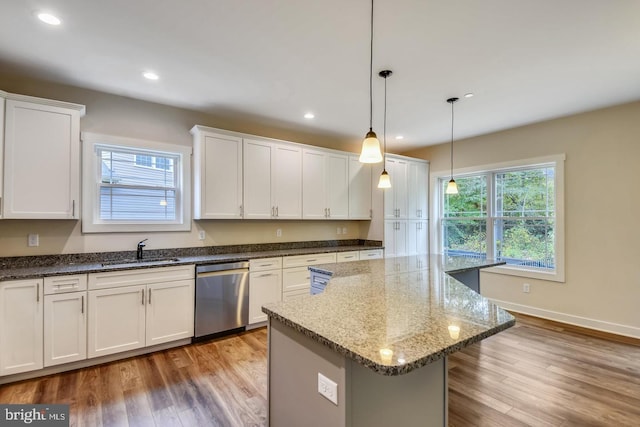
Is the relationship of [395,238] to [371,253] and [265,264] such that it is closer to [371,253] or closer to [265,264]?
[371,253]

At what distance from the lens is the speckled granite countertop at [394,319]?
1061 mm

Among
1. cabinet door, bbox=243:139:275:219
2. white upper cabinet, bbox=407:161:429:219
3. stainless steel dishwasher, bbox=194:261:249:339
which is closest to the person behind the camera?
stainless steel dishwasher, bbox=194:261:249:339

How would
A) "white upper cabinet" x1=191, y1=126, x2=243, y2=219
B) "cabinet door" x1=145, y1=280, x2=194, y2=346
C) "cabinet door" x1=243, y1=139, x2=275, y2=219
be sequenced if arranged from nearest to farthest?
"cabinet door" x1=145, y1=280, x2=194, y2=346
"white upper cabinet" x1=191, y1=126, x2=243, y2=219
"cabinet door" x1=243, y1=139, x2=275, y2=219

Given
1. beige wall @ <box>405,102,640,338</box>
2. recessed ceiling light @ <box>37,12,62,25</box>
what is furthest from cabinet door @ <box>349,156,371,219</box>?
recessed ceiling light @ <box>37,12,62,25</box>

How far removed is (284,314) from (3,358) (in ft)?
8.61

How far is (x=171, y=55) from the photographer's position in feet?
8.38

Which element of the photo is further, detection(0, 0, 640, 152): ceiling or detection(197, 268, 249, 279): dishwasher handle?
detection(197, 268, 249, 279): dishwasher handle

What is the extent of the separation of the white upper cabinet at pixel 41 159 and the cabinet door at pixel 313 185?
2614 mm

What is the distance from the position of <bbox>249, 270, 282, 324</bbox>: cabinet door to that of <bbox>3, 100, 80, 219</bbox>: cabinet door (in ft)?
6.34

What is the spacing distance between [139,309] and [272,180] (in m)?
2.13

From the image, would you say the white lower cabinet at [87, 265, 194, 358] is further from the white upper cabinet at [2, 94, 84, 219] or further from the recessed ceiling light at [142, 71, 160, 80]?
the recessed ceiling light at [142, 71, 160, 80]

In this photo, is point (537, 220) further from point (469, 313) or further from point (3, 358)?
point (3, 358)

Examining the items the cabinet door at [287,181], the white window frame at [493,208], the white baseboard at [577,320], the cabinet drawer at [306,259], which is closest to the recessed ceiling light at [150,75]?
the cabinet door at [287,181]

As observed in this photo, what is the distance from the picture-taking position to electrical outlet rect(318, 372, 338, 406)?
3.87 feet
